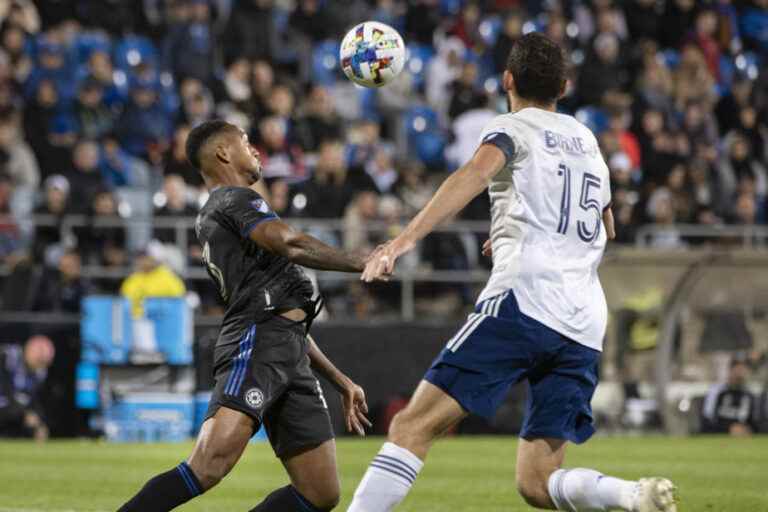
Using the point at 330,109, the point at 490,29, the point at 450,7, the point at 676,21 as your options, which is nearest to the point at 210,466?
the point at 330,109

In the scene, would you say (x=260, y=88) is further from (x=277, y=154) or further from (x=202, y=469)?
(x=202, y=469)

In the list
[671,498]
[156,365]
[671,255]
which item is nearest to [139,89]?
[156,365]

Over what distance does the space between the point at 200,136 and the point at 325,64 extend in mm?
14688

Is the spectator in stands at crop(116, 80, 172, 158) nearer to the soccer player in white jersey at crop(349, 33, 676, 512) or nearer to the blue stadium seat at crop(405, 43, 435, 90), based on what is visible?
the blue stadium seat at crop(405, 43, 435, 90)

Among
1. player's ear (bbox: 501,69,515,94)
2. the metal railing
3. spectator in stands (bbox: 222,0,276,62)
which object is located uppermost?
spectator in stands (bbox: 222,0,276,62)

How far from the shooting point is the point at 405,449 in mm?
6020

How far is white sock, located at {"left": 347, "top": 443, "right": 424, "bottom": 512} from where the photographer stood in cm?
595

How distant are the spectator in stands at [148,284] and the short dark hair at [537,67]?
10798mm

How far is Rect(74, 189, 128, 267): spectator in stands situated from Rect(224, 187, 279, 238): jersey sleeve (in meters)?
11.1

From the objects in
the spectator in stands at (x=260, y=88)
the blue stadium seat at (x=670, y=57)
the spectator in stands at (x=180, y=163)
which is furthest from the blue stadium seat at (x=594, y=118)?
the spectator in stands at (x=180, y=163)

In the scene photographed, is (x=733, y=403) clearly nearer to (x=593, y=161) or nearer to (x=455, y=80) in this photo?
(x=455, y=80)

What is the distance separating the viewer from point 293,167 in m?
19.1

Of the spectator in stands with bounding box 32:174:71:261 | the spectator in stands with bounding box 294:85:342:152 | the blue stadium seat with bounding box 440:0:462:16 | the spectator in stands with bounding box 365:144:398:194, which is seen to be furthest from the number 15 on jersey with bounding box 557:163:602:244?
the blue stadium seat with bounding box 440:0:462:16

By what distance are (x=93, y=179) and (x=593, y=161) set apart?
1242cm
